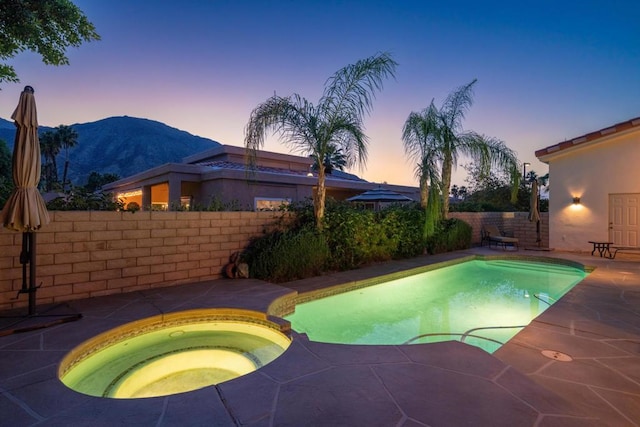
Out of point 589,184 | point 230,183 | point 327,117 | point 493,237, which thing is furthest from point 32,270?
point 589,184

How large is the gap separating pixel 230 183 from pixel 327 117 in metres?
6.91

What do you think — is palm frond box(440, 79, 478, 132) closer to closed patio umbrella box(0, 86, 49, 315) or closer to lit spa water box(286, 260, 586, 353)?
lit spa water box(286, 260, 586, 353)

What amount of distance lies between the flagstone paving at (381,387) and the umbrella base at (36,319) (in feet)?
0.45

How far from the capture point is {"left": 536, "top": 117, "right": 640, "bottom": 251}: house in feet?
32.4

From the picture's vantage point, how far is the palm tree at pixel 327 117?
727 centimetres

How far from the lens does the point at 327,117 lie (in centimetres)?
739

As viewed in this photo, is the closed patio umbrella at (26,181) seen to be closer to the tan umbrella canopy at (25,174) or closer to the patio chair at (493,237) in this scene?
the tan umbrella canopy at (25,174)

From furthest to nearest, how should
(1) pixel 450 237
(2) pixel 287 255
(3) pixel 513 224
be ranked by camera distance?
(3) pixel 513 224, (1) pixel 450 237, (2) pixel 287 255

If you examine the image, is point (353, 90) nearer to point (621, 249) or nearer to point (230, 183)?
point (230, 183)

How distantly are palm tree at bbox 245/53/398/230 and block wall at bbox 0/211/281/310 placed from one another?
2.03m

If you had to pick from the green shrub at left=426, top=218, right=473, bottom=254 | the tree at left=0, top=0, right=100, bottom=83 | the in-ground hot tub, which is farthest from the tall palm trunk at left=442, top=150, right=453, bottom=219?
the tree at left=0, top=0, right=100, bottom=83

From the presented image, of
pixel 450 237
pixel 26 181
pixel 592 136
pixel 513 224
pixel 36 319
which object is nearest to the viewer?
pixel 26 181

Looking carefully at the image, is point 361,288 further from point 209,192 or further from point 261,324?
point 209,192

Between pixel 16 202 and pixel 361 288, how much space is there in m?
5.70
